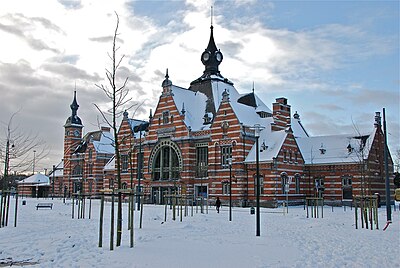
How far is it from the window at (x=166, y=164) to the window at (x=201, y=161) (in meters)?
2.85

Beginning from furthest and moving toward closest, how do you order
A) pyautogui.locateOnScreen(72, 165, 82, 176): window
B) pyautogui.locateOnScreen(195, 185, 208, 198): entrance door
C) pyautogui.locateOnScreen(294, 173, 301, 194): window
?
pyautogui.locateOnScreen(72, 165, 82, 176): window < pyautogui.locateOnScreen(195, 185, 208, 198): entrance door < pyautogui.locateOnScreen(294, 173, 301, 194): window

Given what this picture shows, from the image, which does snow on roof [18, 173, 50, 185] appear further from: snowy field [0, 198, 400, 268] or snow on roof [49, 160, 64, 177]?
snowy field [0, 198, 400, 268]

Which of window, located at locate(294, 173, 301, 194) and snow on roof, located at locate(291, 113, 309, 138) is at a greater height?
snow on roof, located at locate(291, 113, 309, 138)

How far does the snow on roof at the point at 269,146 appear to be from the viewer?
45925 millimetres

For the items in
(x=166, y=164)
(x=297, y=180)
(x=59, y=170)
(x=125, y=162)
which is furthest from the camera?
(x=59, y=170)

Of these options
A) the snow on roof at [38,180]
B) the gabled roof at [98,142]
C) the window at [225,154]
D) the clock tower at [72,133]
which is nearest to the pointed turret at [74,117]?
the clock tower at [72,133]

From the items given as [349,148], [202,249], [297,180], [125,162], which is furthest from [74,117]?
[202,249]

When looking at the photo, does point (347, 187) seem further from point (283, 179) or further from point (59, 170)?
point (59, 170)

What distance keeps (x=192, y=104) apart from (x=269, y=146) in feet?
45.0

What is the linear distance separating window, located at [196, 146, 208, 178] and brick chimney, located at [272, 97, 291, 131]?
8.51 metres

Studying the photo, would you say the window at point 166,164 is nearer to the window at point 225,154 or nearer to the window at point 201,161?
the window at point 201,161

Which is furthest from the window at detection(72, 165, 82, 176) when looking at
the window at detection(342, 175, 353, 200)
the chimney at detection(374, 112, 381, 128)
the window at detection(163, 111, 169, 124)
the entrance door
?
the chimney at detection(374, 112, 381, 128)

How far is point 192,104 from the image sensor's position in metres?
56.9

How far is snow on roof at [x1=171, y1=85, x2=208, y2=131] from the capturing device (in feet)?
178
